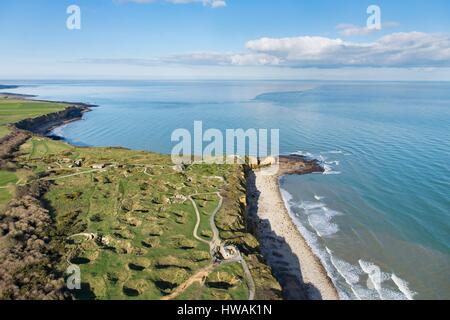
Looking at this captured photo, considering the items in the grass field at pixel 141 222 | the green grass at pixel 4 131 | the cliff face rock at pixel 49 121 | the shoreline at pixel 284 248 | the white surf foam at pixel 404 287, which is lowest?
the white surf foam at pixel 404 287

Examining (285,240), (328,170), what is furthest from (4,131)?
(328,170)

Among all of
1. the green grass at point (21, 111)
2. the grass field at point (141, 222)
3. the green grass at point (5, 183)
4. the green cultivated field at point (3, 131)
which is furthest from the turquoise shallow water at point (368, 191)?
the green grass at point (5, 183)

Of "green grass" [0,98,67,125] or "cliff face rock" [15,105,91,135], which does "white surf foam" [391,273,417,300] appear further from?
"green grass" [0,98,67,125]

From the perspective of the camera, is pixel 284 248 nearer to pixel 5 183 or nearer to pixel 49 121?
pixel 5 183

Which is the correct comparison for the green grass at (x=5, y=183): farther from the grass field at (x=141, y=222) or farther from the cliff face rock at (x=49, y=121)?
the cliff face rock at (x=49, y=121)

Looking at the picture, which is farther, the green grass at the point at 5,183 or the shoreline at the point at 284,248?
the green grass at the point at 5,183

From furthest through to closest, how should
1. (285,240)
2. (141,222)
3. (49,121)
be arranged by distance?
(49,121) → (285,240) → (141,222)

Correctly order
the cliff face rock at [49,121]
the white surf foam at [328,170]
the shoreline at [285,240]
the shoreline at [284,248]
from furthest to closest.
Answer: the cliff face rock at [49,121]
the white surf foam at [328,170]
the shoreline at [285,240]
the shoreline at [284,248]
